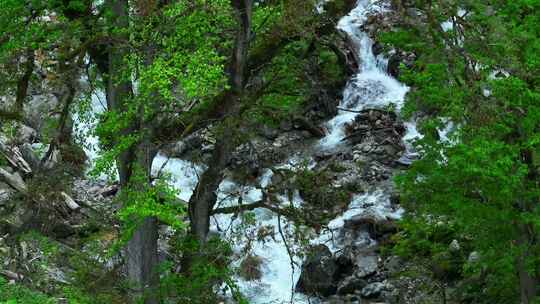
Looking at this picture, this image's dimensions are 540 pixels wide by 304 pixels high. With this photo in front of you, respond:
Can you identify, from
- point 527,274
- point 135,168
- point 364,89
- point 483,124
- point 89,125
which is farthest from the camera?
point 364,89

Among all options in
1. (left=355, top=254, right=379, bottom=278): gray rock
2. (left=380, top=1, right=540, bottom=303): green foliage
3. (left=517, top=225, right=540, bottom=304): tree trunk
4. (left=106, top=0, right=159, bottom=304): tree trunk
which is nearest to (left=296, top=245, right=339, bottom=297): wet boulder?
(left=355, top=254, right=379, bottom=278): gray rock

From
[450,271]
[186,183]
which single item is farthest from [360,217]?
[186,183]

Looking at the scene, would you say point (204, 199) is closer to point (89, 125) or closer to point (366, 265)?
point (89, 125)

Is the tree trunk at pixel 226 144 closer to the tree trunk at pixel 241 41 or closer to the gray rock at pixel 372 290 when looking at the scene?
the tree trunk at pixel 241 41

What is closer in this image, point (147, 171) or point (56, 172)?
point (147, 171)

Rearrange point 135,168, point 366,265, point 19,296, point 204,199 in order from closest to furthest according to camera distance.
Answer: point 19,296
point 135,168
point 204,199
point 366,265

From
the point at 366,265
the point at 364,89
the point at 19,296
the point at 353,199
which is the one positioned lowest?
the point at 19,296

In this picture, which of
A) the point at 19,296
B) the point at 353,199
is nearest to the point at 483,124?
the point at 19,296

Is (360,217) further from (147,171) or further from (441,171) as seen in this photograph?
(147,171)

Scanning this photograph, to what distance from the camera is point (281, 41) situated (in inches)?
613

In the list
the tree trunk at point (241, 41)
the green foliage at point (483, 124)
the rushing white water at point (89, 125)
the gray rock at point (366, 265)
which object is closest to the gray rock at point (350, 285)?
the gray rock at point (366, 265)

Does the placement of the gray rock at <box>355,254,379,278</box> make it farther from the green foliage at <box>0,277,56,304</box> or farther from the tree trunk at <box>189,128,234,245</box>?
the green foliage at <box>0,277,56,304</box>

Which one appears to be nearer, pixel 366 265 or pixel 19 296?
pixel 19 296

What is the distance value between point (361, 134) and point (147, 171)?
16.2 metres
